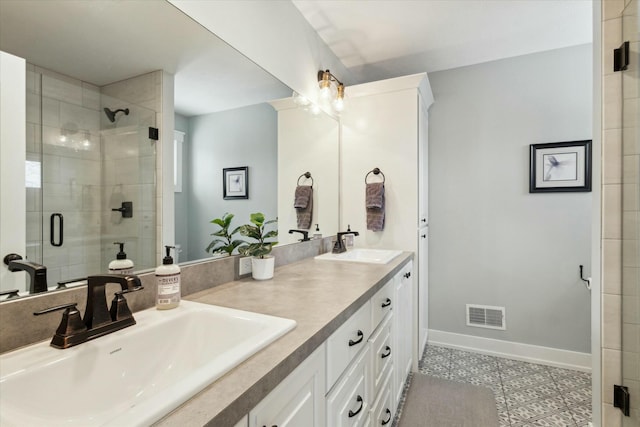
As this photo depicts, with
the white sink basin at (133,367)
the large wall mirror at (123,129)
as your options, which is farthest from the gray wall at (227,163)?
the white sink basin at (133,367)

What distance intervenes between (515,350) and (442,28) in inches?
104

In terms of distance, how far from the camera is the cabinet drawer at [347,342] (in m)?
0.94

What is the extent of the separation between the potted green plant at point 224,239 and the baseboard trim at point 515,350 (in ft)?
7.40

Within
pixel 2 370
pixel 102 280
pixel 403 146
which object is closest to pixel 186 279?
pixel 102 280

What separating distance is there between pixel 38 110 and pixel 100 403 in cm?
71

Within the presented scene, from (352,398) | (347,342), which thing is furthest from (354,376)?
(347,342)

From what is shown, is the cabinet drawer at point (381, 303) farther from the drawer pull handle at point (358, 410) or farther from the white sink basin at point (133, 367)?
the white sink basin at point (133, 367)

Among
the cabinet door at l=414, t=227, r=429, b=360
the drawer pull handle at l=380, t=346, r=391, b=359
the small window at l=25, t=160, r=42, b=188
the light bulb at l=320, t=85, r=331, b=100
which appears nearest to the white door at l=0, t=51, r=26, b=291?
the small window at l=25, t=160, r=42, b=188

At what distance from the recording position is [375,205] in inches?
94.3

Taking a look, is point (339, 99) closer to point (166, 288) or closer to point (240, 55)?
point (240, 55)

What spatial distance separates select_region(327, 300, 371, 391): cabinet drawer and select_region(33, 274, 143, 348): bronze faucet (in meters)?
0.56

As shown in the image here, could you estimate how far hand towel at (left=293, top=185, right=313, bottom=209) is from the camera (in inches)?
82.2

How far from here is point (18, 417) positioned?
525 millimetres

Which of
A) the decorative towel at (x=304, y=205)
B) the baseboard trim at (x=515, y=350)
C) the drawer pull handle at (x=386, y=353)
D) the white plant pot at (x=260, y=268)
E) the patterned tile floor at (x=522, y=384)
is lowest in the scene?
the patterned tile floor at (x=522, y=384)
